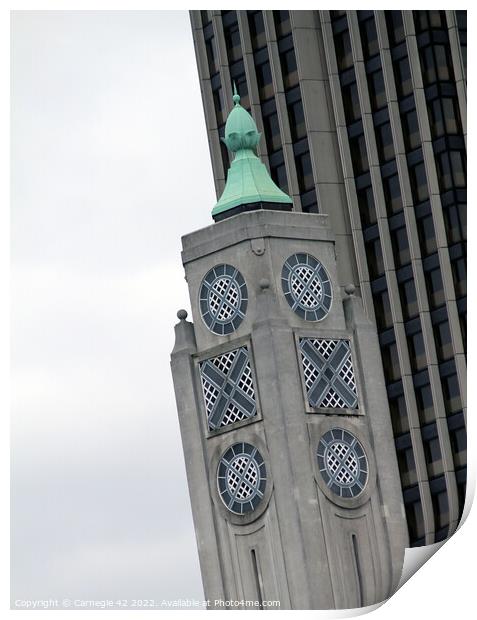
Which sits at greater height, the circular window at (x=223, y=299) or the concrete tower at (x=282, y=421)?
the circular window at (x=223, y=299)

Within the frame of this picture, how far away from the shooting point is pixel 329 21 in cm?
8694

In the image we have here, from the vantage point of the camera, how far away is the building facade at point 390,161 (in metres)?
83.6

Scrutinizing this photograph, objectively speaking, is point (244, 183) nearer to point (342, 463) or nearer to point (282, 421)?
point (282, 421)

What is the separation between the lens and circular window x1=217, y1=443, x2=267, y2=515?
50781 millimetres

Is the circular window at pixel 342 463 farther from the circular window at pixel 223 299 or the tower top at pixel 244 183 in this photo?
the tower top at pixel 244 183

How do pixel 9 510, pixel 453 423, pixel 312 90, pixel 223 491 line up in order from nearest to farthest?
pixel 9 510 < pixel 223 491 < pixel 453 423 < pixel 312 90

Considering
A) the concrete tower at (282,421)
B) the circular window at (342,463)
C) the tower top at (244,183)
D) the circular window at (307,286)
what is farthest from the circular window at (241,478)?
the tower top at (244,183)

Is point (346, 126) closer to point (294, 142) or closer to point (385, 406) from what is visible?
point (294, 142)

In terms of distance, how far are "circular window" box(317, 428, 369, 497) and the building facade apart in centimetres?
2871

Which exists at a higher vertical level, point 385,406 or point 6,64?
point 6,64

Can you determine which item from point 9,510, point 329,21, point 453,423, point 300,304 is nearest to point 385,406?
point 300,304

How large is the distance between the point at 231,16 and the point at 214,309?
3912 centimetres

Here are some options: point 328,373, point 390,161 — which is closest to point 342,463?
point 328,373

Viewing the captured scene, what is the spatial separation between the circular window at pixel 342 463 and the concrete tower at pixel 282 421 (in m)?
0.03
